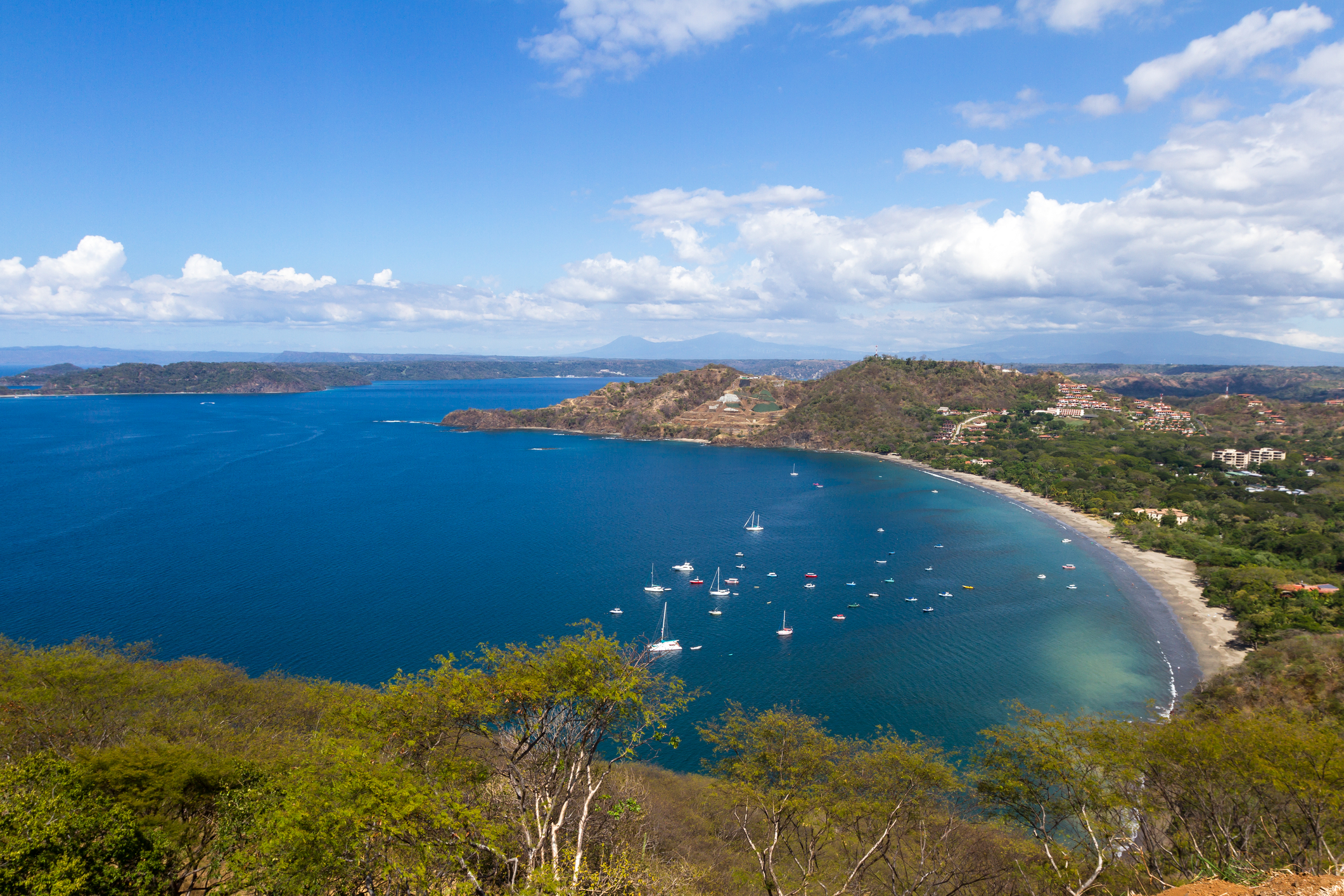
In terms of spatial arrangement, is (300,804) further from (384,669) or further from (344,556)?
(344,556)

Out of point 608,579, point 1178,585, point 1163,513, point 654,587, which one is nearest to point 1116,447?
point 1163,513

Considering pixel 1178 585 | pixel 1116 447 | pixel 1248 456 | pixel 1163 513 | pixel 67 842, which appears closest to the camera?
pixel 67 842

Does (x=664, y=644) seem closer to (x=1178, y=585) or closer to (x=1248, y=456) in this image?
(x=1178, y=585)

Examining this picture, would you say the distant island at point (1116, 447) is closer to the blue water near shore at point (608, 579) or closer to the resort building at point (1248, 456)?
the resort building at point (1248, 456)

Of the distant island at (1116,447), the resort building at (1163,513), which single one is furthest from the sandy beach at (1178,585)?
the resort building at (1163,513)

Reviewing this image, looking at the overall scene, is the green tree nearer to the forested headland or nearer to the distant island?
the forested headland

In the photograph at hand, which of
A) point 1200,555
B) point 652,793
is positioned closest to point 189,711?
point 652,793

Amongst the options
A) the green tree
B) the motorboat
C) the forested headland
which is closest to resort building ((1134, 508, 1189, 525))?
the motorboat

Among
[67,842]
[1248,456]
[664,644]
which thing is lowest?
[664,644]
